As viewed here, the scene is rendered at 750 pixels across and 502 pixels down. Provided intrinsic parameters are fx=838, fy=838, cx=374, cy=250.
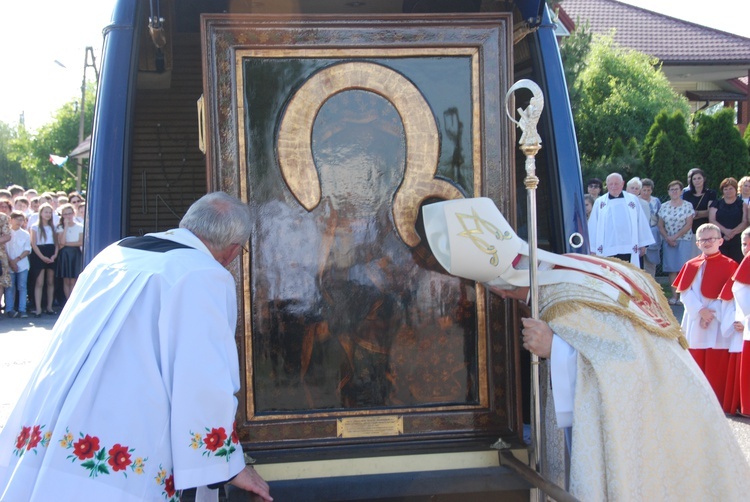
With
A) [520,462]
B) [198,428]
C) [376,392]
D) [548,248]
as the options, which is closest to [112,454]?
[198,428]

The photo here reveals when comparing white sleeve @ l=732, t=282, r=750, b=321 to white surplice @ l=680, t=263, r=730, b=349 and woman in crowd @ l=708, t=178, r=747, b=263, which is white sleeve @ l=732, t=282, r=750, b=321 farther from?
woman in crowd @ l=708, t=178, r=747, b=263

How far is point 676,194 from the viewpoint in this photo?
43.4 ft

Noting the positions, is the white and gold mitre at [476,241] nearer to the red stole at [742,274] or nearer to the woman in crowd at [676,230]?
the red stole at [742,274]

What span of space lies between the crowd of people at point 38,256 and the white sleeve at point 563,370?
12115 millimetres

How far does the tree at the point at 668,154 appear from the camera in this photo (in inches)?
742

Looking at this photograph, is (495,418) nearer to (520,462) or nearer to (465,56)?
(520,462)

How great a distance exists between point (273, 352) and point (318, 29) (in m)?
1.34

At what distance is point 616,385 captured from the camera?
3080 millimetres

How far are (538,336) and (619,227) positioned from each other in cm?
930

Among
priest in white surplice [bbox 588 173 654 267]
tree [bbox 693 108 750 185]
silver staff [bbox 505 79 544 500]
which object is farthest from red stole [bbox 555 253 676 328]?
tree [bbox 693 108 750 185]

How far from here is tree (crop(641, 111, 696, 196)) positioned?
18.9 metres

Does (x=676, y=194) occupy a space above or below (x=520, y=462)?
above

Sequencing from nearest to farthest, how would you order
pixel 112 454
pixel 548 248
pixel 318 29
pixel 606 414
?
pixel 112 454, pixel 606 414, pixel 318 29, pixel 548 248

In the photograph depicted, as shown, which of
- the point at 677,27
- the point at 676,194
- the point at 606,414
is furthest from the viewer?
the point at 677,27
